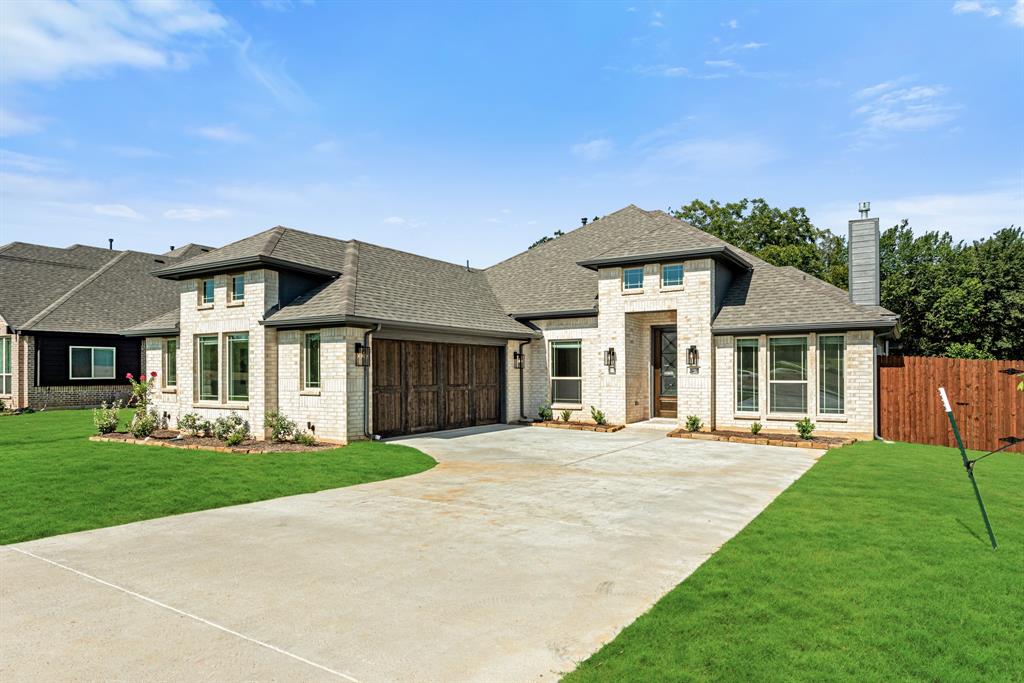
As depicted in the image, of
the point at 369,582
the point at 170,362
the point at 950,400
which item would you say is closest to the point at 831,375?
the point at 950,400

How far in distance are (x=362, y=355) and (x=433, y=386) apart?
129 inches

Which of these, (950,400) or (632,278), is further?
(632,278)

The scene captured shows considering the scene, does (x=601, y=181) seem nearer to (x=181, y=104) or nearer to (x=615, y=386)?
(x=615, y=386)

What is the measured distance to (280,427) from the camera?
50.1 feet

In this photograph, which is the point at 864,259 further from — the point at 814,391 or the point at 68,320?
the point at 68,320

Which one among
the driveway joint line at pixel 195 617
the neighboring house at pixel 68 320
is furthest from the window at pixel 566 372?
the neighboring house at pixel 68 320

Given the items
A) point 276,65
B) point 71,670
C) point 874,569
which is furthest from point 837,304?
point 71,670

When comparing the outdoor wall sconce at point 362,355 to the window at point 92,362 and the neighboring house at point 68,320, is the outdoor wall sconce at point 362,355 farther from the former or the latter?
the window at point 92,362

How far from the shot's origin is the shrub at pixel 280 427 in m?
15.2

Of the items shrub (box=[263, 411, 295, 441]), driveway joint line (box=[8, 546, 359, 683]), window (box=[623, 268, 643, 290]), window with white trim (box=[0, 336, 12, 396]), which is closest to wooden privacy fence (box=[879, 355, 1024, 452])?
window (box=[623, 268, 643, 290])

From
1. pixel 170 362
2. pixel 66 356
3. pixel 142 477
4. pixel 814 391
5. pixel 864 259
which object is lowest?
pixel 142 477

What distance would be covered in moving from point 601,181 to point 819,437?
15.3 meters

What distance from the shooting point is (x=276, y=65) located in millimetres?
14250

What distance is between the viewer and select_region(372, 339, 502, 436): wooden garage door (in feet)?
53.3
